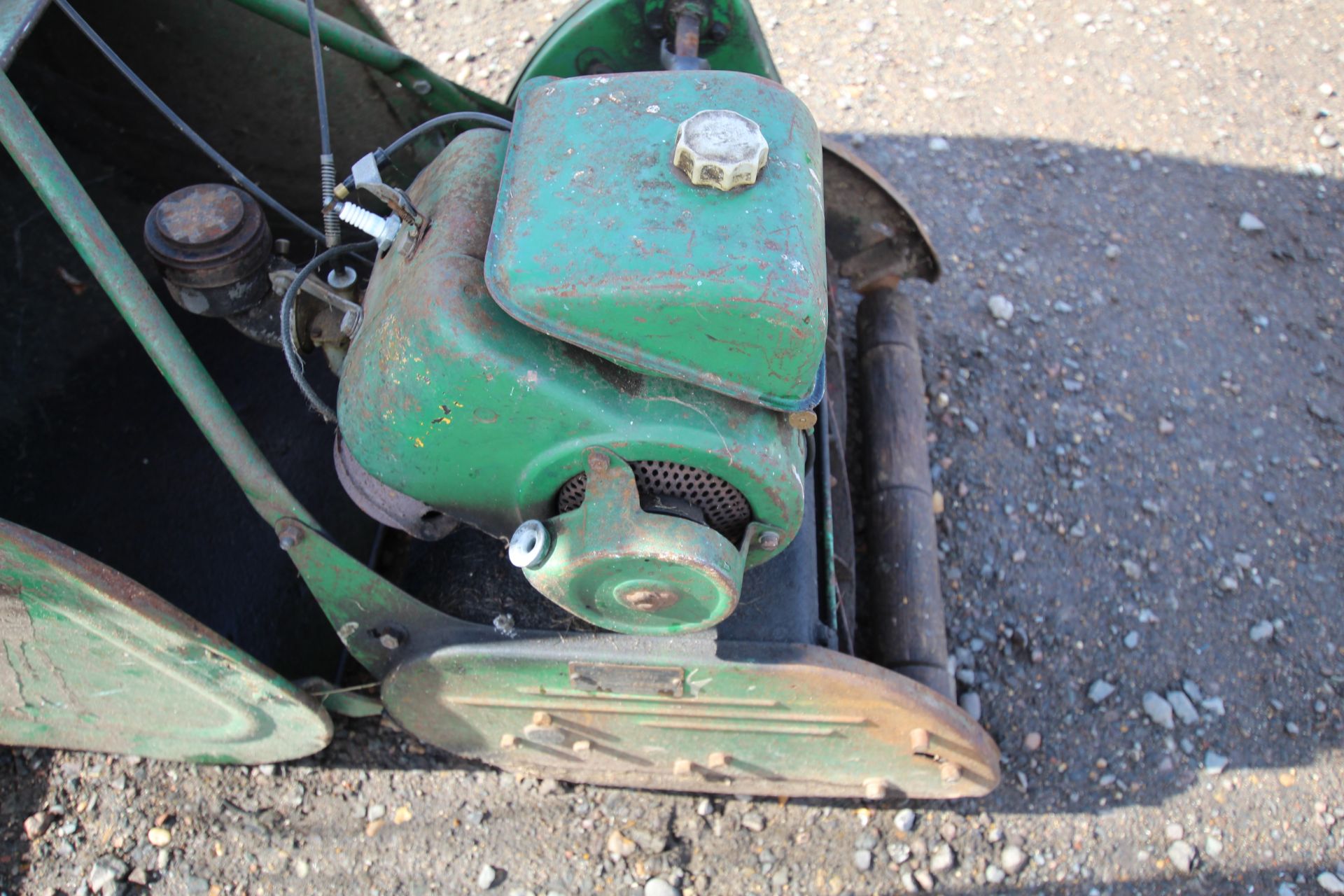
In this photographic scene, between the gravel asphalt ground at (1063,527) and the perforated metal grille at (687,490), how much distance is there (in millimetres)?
967

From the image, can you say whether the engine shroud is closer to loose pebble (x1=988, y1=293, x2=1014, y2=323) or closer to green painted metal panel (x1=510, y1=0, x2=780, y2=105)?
green painted metal panel (x1=510, y1=0, x2=780, y2=105)

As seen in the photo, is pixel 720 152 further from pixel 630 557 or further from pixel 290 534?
pixel 290 534

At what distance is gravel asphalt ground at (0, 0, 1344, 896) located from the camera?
2.22 m

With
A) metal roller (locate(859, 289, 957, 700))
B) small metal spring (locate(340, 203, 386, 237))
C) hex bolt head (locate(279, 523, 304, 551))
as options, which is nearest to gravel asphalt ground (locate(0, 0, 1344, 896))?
metal roller (locate(859, 289, 957, 700))

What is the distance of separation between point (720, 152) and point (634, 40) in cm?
108

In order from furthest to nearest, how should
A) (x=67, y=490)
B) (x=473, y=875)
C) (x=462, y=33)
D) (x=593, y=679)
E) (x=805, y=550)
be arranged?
1. (x=462, y=33)
2. (x=67, y=490)
3. (x=473, y=875)
4. (x=805, y=550)
5. (x=593, y=679)

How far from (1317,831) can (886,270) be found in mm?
1636

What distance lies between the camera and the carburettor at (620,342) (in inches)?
54.9

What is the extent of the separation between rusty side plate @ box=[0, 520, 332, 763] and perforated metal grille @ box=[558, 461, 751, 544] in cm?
69

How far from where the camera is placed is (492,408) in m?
1.45

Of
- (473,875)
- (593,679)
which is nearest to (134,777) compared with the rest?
(473,875)

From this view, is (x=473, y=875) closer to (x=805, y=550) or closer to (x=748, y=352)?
(x=805, y=550)

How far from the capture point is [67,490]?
2326mm

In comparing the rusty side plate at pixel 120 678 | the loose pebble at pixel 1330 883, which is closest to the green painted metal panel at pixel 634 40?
the rusty side plate at pixel 120 678
